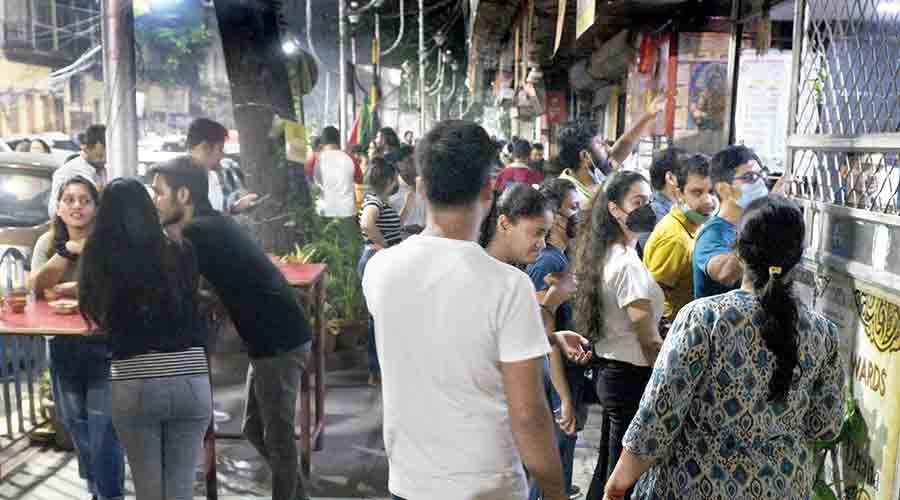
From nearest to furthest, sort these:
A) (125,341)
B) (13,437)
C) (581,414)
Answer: (125,341), (581,414), (13,437)

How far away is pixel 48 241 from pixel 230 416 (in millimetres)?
1777

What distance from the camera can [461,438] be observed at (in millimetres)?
2074

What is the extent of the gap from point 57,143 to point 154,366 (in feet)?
4.35

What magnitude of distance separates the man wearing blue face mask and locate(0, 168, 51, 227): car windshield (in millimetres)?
3067

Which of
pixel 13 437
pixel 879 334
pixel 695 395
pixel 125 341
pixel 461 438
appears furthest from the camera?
pixel 13 437

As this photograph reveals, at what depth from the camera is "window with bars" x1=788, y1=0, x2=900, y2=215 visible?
274cm

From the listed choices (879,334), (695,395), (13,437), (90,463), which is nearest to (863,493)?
(879,334)

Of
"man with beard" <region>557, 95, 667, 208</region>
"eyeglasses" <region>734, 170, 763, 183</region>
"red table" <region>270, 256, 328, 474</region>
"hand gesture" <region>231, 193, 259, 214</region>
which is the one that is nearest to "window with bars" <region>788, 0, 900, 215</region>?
"eyeglasses" <region>734, 170, 763, 183</region>

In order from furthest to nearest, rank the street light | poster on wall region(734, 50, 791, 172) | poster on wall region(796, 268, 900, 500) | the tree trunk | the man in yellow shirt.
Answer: poster on wall region(734, 50, 791, 172) → the street light → the tree trunk → the man in yellow shirt → poster on wall region(796, 268, 900, 500)

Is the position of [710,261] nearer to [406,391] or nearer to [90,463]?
[406,391]

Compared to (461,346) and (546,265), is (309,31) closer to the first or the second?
(546,265)

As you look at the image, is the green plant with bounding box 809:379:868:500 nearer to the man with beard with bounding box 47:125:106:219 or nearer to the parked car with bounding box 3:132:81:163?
the man with beard with bounding box 47:125:106:219

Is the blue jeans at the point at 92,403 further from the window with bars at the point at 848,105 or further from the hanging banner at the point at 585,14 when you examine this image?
the window with bars at the point at 848,105

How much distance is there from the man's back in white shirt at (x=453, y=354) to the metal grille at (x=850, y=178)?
145 cm
